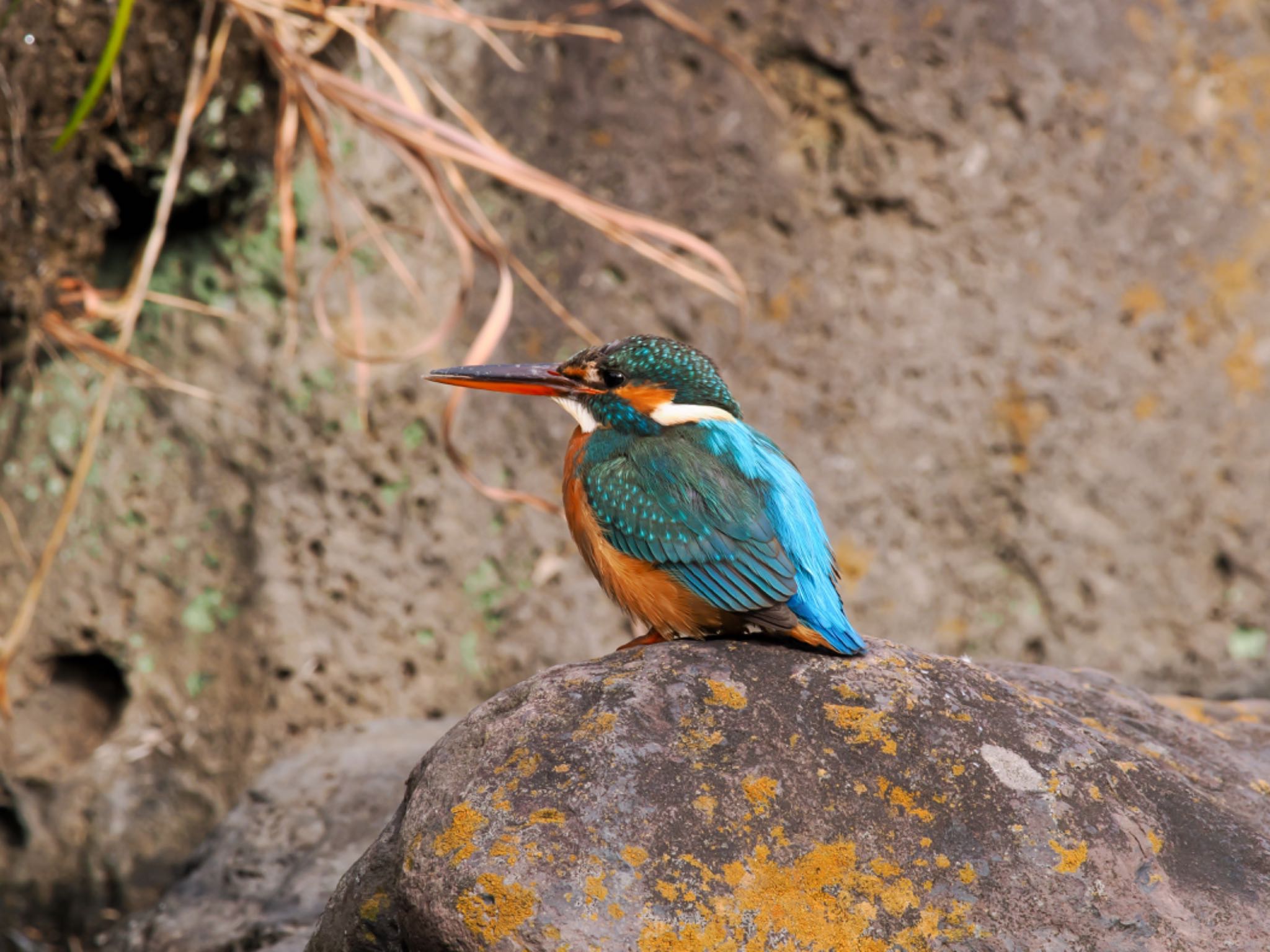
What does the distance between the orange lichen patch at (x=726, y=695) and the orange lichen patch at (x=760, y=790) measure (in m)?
0.14

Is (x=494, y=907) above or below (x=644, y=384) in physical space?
below

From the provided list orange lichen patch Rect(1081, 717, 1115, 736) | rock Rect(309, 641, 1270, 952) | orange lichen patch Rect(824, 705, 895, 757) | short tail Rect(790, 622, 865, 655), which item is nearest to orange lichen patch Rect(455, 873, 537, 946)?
rock Rect(309, 641, 1270, 952)

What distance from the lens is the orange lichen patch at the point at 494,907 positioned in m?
1.69

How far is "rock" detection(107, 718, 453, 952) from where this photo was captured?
8.54 feet

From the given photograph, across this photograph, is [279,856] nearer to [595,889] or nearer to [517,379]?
[517,379]

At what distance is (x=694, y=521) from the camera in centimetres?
238

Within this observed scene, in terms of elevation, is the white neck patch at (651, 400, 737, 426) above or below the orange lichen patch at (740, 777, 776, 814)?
above

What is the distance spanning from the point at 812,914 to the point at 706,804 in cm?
21

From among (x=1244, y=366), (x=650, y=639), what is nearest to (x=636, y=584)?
(x=650, y=639)

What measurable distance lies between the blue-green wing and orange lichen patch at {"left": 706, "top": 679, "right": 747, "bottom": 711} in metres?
0.24

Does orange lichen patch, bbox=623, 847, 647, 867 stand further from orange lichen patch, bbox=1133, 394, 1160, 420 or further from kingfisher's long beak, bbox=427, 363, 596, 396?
orange lichen patch, bbox=1133, 394, 1160, 420

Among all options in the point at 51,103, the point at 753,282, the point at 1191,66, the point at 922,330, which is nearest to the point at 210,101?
the point at 51,103

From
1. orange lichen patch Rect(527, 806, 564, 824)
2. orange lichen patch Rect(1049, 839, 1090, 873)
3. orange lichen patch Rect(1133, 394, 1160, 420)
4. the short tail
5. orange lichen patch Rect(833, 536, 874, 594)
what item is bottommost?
orange lichen patch Rect(833, 536, 874, 594)

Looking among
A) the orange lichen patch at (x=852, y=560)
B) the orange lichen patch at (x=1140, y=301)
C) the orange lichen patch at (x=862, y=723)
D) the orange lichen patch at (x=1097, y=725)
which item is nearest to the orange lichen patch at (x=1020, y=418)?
the orange lichen patch at (x=1140, y=301)
